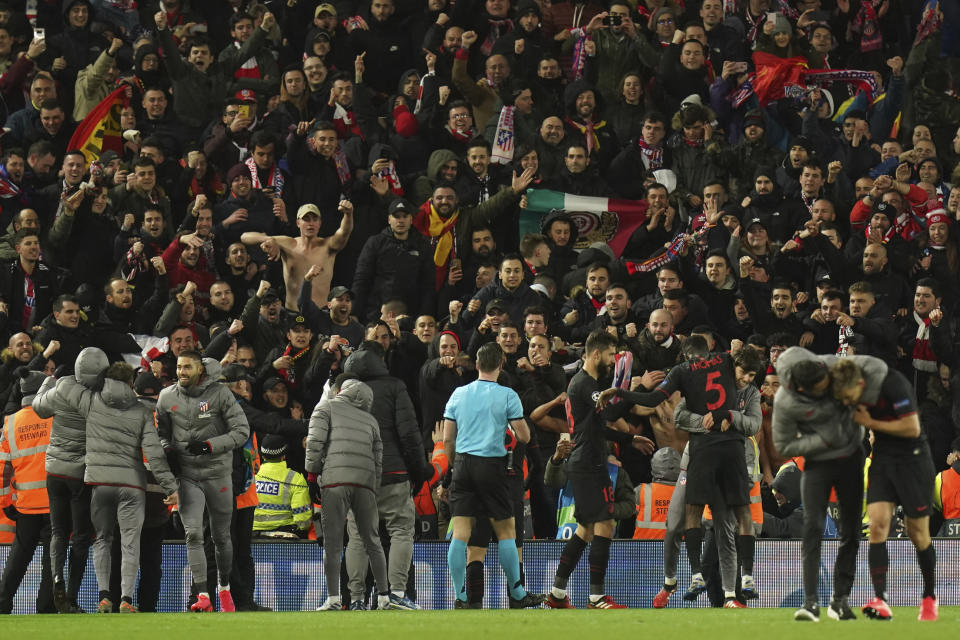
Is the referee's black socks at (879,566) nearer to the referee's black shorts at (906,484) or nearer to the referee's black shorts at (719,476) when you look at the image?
the referee's black shorts at (906,484)

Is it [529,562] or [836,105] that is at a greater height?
[836,105]

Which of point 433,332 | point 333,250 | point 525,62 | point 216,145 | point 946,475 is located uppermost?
point 525,62

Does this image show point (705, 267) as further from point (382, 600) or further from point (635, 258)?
point (382, 600)

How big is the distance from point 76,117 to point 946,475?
11.2m

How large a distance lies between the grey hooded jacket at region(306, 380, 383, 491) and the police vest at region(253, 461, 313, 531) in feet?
5.58

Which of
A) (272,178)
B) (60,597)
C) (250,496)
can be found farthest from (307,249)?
(60,597)

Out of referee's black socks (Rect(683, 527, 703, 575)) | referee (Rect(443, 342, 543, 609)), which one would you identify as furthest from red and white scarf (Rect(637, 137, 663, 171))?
referee's black socks (Rect(683, 527, 703, 575))

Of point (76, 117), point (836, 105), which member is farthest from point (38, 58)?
point (836, 105)

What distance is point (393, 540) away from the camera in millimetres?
12555

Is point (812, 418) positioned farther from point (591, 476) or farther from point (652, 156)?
point (652, 156)

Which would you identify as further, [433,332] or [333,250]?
[333,250]

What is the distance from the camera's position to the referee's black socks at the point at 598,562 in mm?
12203

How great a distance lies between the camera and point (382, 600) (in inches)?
480

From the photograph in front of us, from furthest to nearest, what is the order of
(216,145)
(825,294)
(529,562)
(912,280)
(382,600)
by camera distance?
(216,145) → (912,280) → (825,294) → (529,562) → (382,600)
